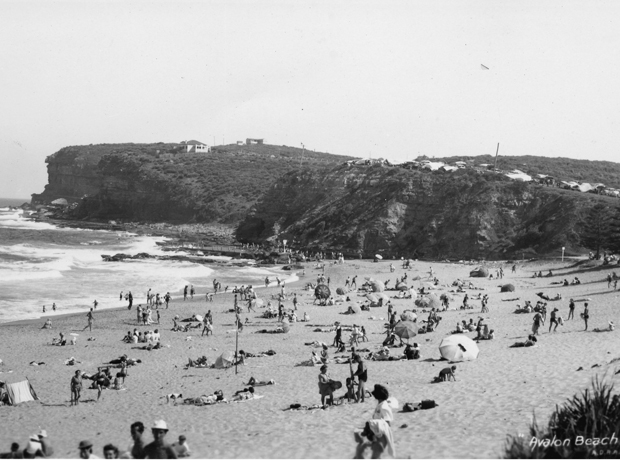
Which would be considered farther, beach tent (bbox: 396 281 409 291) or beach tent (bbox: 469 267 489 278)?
beach tent (bbox: 469 267 489 278)

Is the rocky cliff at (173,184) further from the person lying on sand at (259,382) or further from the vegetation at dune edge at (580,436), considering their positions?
the vegetation at dune edge at (580,436)

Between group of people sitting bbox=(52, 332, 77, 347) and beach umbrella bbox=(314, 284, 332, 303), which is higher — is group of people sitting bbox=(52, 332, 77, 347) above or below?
below

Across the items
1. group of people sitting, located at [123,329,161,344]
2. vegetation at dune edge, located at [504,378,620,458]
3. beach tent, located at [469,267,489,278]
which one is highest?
vegetation at dune edge, located at [504,378,620,458]

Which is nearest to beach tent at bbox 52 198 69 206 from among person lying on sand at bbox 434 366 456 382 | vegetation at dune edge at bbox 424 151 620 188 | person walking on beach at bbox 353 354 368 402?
vegetation at dune edge at bbox 424 151 620 188

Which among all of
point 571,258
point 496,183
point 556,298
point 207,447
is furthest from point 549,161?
point 207,447

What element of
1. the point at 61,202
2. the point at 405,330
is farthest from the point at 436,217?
the point at 61,202

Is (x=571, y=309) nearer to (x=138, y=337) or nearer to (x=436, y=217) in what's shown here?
(x=138, y=337)

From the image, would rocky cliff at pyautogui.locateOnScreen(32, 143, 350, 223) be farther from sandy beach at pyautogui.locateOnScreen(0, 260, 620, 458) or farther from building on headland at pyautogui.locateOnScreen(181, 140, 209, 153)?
sandy beach at pyautogui.locateOnScreen(0, 260, 620, 458)
